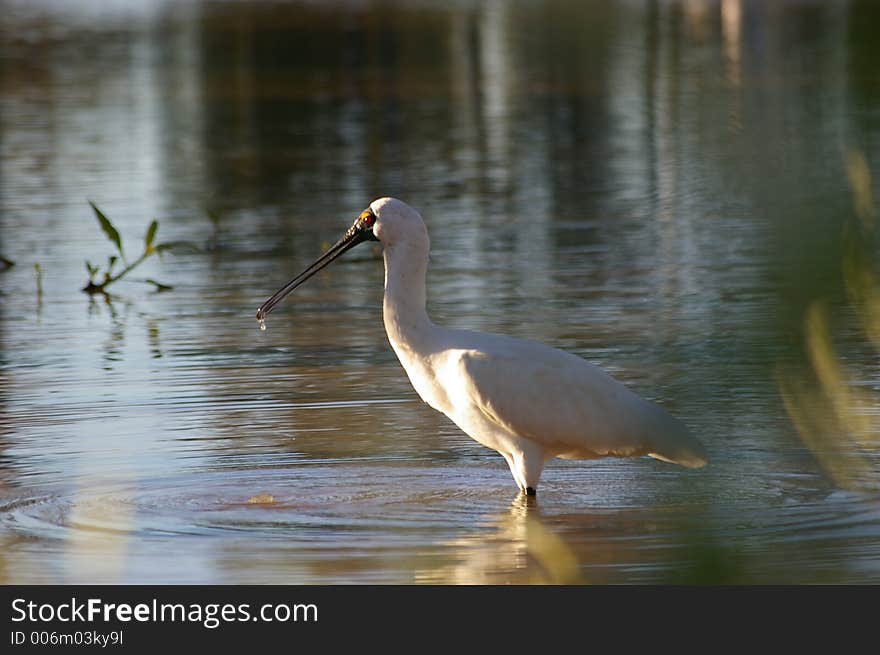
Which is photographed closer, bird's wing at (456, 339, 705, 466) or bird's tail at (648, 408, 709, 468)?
bird's tail at (648, 408, 709, 468)

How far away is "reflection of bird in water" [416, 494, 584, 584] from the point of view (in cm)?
609

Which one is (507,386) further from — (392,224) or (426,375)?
(392,224)

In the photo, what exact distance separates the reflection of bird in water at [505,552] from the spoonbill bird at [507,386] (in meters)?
0.29

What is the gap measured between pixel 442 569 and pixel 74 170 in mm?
15283

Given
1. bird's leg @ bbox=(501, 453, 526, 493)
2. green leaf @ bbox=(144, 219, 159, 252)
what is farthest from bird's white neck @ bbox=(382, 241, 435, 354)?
green leaf @ bbox=(144, 219, 159, 252)

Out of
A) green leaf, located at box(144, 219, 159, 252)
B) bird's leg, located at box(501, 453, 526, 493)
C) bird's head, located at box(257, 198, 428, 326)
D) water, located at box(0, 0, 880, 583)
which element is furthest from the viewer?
green leaf, located at box(144, 219, 159, 252)

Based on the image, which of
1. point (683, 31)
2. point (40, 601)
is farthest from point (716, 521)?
point (683, 31)

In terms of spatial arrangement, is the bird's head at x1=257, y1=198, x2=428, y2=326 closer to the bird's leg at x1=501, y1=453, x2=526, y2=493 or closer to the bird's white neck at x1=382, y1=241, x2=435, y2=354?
the bird's white neck at x1=382, y1=241, x2=435, y2=354

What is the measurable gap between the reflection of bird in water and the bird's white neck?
79 cm

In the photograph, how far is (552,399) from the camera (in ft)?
24.0

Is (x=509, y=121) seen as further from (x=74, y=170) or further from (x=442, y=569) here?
(x=442, y=569)

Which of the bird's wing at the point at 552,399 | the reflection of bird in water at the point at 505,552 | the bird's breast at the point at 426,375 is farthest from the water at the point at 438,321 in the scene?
the bird's breast at the point at 426,375

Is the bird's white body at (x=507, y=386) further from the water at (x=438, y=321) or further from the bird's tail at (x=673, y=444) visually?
the water at (x=438, y=321)

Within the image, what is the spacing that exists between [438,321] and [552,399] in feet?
13.6
